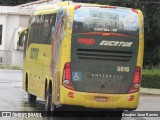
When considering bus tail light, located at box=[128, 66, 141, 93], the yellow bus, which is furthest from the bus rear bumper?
bus tail light, located at box=[128, 66, 141, 93]

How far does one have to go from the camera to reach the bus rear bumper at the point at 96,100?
1359 centimetres

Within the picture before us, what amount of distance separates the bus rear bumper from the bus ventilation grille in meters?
0.98

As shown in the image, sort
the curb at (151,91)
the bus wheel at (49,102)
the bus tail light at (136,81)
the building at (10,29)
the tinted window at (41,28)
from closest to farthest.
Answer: the bus tail light at (136,81), the bus wheel at (49,102), the tinted window at (41,28), the curb at (151,91), the building at (10,29)

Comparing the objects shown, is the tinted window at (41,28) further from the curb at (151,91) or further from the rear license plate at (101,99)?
the curb at (151,91)

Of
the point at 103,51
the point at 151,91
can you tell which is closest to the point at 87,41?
the point at 103,51

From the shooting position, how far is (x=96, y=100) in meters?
13.7

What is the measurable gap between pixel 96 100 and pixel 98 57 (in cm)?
116

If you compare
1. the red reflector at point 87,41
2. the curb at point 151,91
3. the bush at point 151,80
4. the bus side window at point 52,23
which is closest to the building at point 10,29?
the bush at point 151,80

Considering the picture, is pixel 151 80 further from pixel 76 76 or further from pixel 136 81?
pixel 76 76

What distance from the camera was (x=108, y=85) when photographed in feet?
45.4

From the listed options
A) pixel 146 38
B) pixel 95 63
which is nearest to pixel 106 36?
pixel 95 63

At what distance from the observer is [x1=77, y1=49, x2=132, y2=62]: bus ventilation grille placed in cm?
1377

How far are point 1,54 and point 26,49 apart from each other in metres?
34.8

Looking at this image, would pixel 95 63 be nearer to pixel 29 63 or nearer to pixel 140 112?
pixel 140 112
